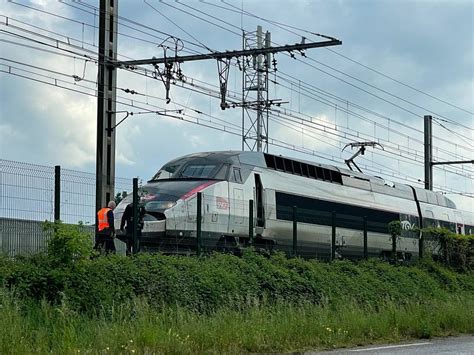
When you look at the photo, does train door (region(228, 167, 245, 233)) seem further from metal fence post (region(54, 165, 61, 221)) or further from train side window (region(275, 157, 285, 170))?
metal fence post (region(54, 165, 61, 221))

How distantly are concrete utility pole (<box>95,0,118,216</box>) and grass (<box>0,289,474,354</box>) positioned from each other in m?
10.3

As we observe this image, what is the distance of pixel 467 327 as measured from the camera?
1748 cm

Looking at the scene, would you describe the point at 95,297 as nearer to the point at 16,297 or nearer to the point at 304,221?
the point at 16,297

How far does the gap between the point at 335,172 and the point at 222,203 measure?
950cm

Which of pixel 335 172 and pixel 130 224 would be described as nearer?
pixel 130 224

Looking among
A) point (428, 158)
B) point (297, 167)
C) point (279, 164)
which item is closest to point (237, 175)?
point (279, 164)

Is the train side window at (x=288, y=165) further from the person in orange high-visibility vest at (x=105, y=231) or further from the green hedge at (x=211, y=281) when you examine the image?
the person in orange high-visibility vest at (x=105, y=231)

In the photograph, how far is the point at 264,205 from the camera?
81.1 feet

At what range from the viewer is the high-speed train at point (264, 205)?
67.4 feet

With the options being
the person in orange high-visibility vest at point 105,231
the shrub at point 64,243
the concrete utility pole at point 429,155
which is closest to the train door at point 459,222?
the concrete utility pole at point 429,155

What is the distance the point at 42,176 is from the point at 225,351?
4872 mm

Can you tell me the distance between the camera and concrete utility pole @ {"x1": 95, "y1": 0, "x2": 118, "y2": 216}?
82.5ft

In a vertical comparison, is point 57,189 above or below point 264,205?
below

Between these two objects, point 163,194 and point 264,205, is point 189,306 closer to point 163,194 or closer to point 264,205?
point 163,194
